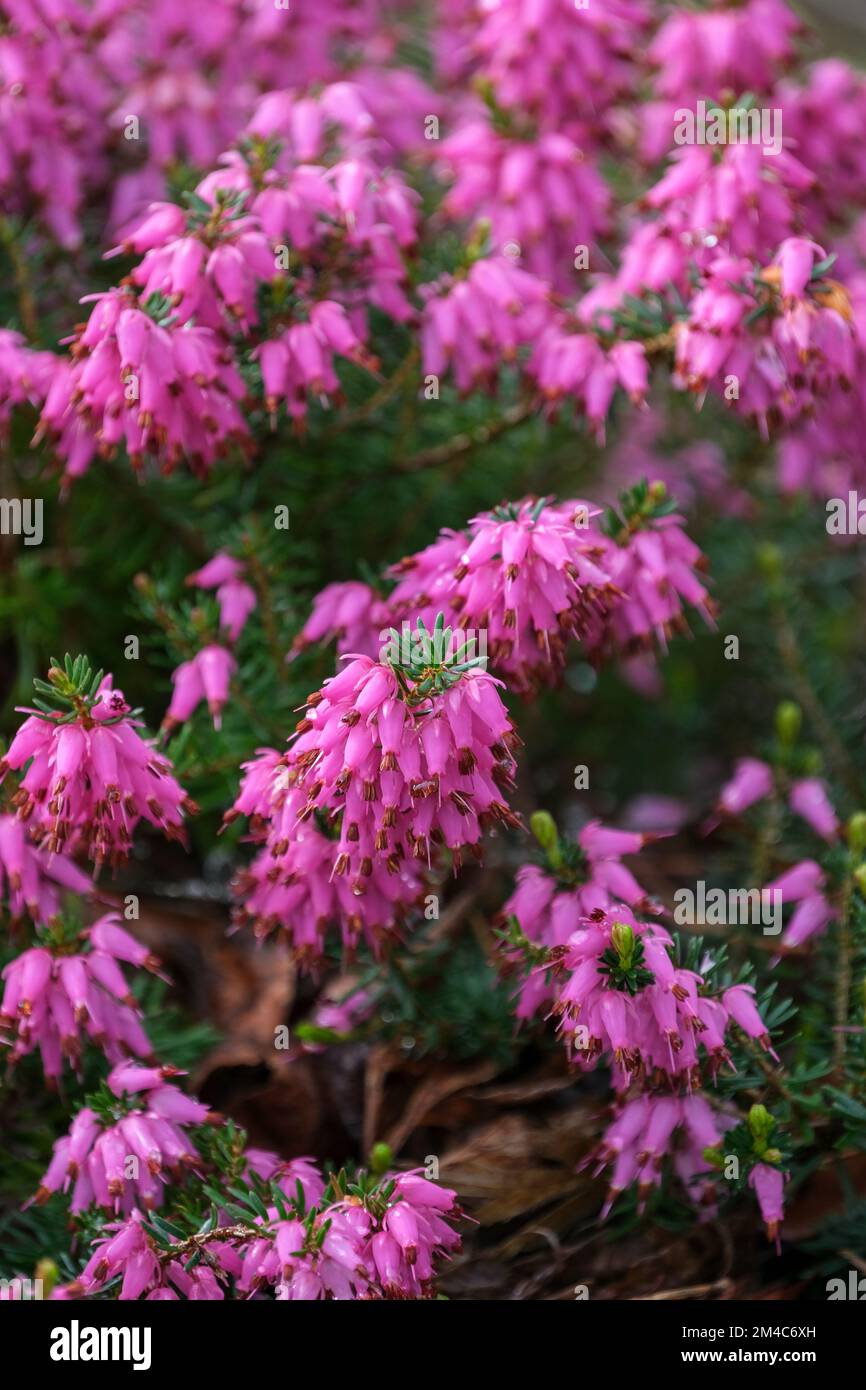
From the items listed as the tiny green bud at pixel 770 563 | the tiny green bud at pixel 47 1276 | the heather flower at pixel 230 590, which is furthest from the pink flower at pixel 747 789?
the tiny green bud at pixel 47 1276

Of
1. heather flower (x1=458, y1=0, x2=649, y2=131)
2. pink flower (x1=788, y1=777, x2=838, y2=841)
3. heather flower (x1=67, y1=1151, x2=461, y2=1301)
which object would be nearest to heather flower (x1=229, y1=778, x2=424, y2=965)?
heather flower (x1=67, y1=1151, x2=461, y2=1301)

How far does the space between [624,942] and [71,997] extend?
628 mm

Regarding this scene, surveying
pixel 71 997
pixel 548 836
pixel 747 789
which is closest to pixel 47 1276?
pixel 71 997

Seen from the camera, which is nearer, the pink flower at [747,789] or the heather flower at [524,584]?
the heather flower at [524,584]

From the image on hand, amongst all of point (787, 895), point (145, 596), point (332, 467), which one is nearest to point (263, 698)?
point (145, 596)

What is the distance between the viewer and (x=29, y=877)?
1.70 m

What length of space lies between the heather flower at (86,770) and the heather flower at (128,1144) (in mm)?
263

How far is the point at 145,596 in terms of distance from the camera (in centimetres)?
194

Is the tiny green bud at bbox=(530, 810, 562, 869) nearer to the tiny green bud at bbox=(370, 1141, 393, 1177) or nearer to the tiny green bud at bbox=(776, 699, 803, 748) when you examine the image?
the tiny green bud at bbox=(370, 1141, 393, 1177)

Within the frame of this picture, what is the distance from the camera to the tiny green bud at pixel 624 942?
1.49 metres

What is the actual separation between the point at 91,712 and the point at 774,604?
1.33 m

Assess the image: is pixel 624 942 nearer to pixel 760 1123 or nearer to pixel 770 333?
pixel 760 1123

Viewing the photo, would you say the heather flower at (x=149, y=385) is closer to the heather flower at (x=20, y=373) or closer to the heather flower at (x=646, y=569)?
the heather flower at (x=20, y=373)
